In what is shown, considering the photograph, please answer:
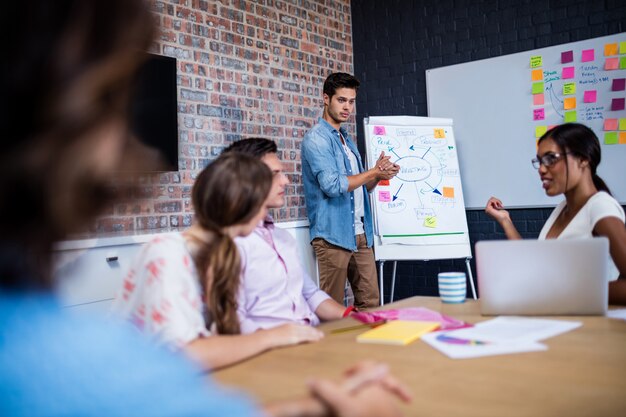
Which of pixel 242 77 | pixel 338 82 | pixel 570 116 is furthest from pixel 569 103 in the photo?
Result: pixel 242 77

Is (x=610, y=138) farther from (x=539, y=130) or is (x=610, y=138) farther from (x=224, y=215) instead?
(x=224, y=215)

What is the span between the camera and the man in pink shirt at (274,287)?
1.88 metres

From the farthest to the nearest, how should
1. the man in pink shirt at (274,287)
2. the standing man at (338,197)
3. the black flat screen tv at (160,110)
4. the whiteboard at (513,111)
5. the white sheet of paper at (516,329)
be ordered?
the whiteboard at (513,111) → the standing man at (338,197) → the black flat screen tv at (160,110) → the man in pink shirt at (274,287) → the white sheet of paper at (516,329)

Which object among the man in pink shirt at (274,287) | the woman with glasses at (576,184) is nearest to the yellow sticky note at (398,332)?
the man in pink shirt at (274,287)

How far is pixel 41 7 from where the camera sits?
1.54 ft

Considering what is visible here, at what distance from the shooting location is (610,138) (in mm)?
3799

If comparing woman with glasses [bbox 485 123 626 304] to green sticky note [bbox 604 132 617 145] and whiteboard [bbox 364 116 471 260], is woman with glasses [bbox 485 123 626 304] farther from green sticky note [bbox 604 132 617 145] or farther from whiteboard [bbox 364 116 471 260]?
green sticky note [bbox 604 132 617 145]

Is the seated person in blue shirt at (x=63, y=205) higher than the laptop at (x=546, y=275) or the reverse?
higher

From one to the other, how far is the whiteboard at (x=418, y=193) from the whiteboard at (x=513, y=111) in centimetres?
24

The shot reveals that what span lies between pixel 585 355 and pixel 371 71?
401cm

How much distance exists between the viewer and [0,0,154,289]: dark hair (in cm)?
46

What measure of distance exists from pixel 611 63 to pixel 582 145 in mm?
2123

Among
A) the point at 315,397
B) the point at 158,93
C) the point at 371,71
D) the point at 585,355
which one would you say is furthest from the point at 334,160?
the point at 315,397

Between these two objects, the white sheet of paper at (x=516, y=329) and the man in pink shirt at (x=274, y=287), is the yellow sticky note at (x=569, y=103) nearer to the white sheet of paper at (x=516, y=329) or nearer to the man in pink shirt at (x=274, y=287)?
the man in pink shirt at (x=274, y=287)
